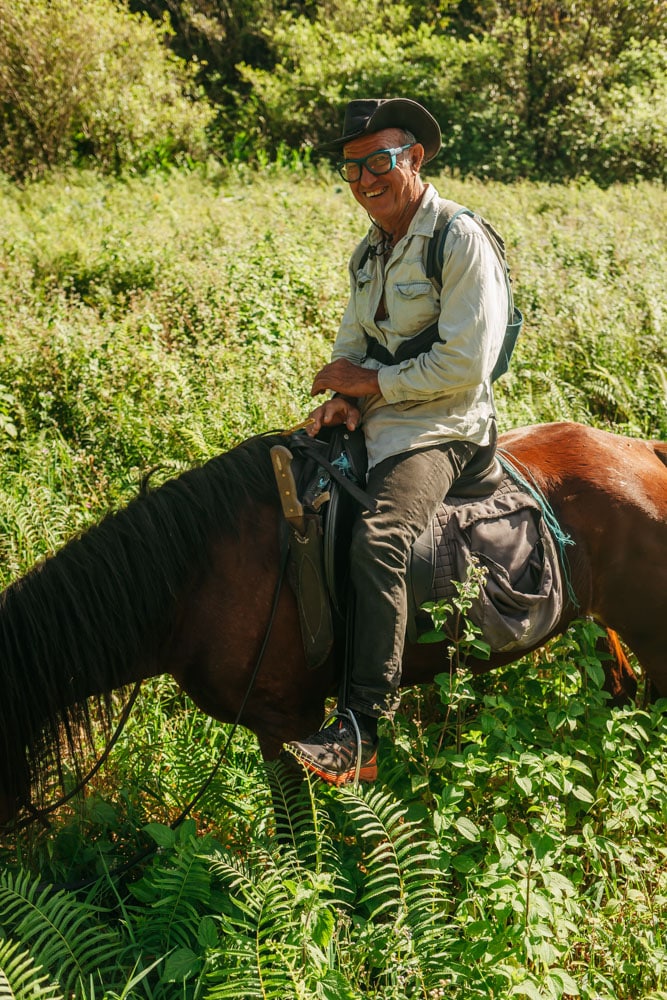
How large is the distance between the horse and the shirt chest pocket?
692 millimetres

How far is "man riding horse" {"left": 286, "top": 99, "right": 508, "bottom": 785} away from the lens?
118 inches

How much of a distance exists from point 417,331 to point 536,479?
849mm

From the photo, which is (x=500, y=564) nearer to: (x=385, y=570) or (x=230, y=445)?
(x=385, y=570)

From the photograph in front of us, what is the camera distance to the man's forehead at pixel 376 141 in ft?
10.3

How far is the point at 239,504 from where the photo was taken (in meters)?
3.21

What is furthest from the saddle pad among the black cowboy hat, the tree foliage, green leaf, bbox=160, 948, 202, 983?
the tree foliage

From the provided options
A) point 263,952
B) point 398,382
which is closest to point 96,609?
point 263,952

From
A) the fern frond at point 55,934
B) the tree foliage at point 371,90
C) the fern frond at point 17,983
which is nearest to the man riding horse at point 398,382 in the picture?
the fern frond at point 55,934

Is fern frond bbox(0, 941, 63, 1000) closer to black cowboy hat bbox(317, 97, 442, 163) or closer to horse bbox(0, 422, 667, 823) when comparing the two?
horse bbox(0, 422, 667, 823)

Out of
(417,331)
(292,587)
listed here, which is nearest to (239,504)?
(292,587)

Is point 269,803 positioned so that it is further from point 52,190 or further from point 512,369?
point 52,190

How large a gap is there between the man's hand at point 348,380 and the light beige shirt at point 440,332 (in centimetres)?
8

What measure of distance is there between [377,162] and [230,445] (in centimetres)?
251

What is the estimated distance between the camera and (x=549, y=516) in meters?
3.47
